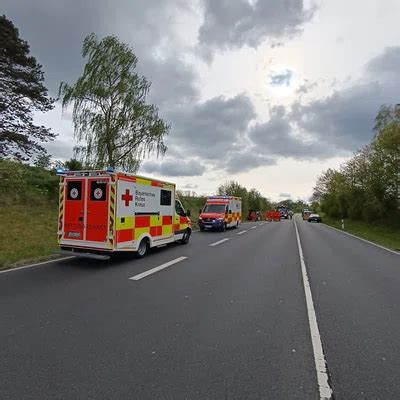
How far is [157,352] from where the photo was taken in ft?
12.1

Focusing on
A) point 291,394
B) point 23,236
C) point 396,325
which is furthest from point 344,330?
point 23,236

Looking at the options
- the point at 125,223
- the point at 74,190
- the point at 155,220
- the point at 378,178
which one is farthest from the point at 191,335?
the point at 378,178

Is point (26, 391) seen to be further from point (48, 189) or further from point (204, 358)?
point (48, 189)

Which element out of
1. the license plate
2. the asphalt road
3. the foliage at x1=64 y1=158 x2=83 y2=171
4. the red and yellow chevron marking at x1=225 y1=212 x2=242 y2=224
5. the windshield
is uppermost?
the foliage at x1=64 y1=158 x2=83 y2=171

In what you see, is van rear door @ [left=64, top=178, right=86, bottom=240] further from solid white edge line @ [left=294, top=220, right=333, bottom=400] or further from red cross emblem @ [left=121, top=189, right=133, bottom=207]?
solid white edge line @ [left=294, top=220, right=333, bottom=400]

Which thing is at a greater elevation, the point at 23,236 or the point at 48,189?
the point at 48,189

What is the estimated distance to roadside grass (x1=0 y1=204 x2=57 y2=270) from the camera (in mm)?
9663

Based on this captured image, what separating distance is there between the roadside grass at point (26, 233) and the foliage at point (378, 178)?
32110 mm

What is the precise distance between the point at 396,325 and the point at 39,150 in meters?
22.0

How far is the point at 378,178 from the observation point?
36438 millimetres

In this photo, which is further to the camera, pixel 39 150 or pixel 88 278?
pixel 39 150

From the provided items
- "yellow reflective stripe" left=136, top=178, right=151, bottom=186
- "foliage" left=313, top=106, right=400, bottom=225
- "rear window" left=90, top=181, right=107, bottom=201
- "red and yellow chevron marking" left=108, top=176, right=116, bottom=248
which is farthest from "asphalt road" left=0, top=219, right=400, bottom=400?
"foliage" left=313, top=106, right=400, bottom=225

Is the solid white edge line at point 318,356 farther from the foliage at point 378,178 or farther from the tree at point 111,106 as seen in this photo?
the foliage at point 378,178

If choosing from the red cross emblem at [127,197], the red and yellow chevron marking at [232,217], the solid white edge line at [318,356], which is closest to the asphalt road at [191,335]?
the solid white edge line at [318,356]
